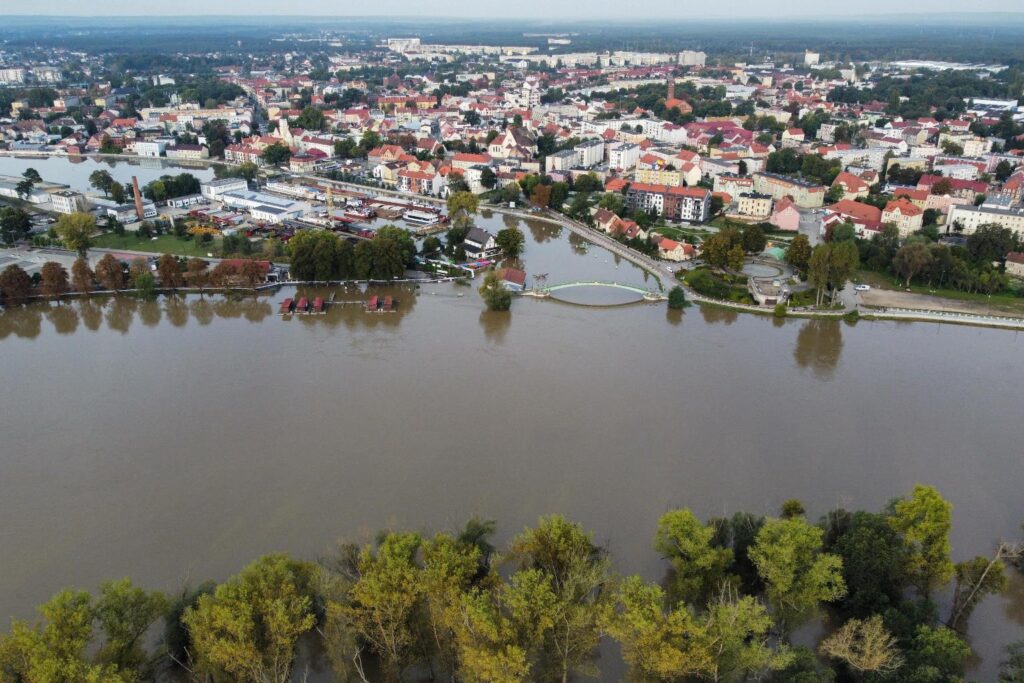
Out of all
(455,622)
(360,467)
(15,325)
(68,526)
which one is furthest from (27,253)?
(455,622)

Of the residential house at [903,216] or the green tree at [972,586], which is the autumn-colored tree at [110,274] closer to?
the green tree at [972,586]

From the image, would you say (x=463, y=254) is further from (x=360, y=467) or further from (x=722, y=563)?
(x=722, y=563)

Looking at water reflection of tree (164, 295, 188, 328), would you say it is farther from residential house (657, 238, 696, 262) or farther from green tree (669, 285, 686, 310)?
residential house (657, 238, 696, 262)

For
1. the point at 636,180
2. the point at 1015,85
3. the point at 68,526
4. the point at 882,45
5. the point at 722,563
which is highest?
the point at 882,45

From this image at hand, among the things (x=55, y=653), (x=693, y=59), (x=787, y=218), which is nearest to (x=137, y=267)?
(x=55, y=653)

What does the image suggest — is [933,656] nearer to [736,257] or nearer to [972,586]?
[972,586]

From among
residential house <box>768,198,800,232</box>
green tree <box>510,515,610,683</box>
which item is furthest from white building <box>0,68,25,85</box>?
green tree <box>510,515,610,683</box>
